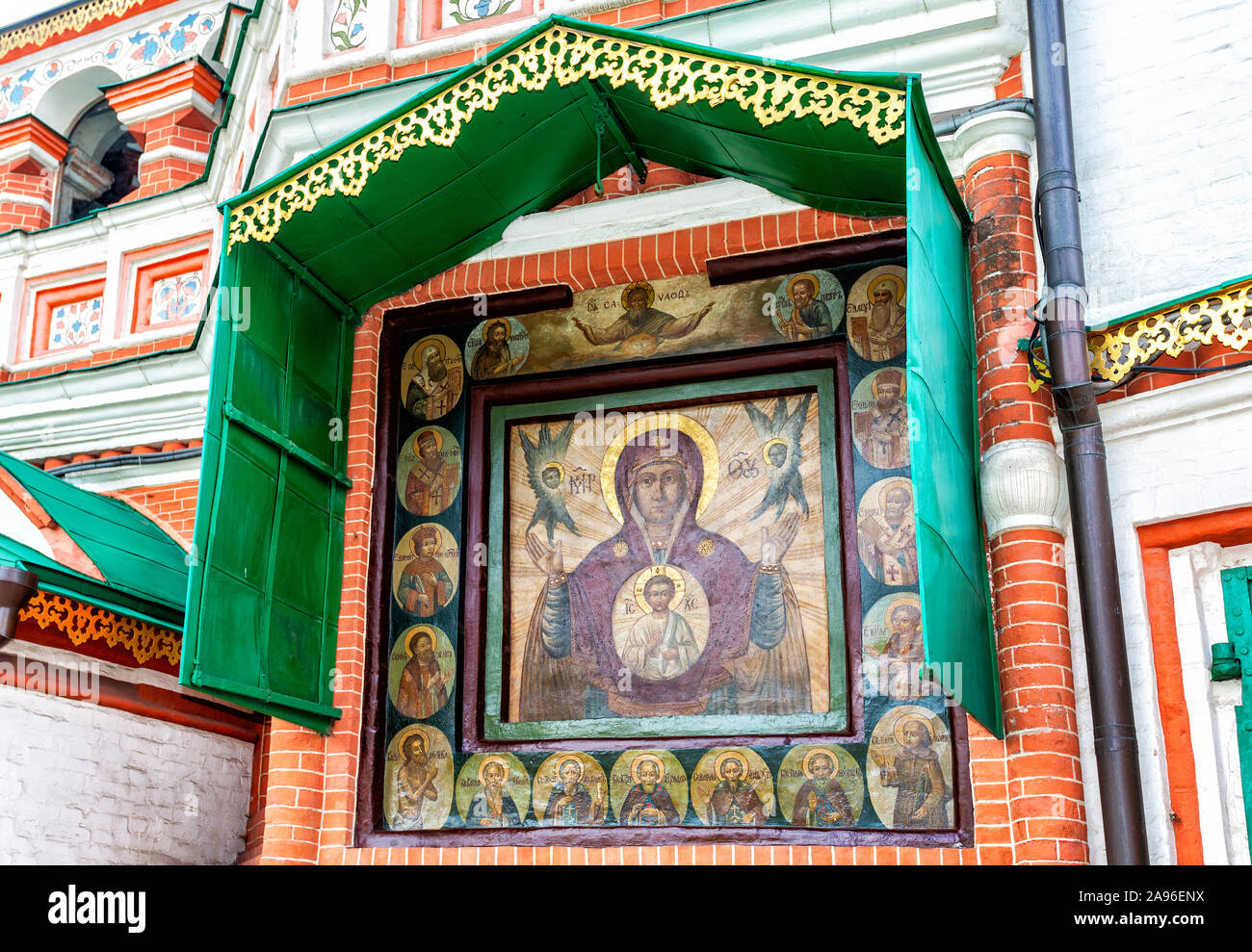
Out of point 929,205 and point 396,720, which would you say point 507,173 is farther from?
point 396,720

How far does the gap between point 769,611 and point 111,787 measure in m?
A: 3.60

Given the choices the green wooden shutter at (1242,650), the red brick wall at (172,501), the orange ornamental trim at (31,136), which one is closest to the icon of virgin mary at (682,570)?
the green wooden shutter at (1242,650)

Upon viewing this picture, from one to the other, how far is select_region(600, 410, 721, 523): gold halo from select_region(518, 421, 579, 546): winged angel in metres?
0.22

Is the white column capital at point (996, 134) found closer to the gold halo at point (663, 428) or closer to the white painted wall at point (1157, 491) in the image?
the white painted wall at point (1157, 491)

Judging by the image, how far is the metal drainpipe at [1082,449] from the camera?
4.63m

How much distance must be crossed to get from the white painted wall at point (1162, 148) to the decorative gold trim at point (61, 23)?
24.4 feet

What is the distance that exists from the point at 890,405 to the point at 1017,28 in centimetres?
175

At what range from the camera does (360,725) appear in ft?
20.5

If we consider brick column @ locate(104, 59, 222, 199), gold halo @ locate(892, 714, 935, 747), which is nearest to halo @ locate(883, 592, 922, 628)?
gold halo @ locate(892, 714, 935, 747)

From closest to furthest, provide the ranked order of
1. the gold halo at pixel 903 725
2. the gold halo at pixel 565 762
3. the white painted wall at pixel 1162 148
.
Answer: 1. the white painted wall at pixel 1162 148
2. the gold halo at pixel 903 725
3. the gold halo at pixel 565 762

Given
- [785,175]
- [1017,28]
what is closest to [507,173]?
[785,175]

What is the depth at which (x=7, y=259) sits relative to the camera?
30.2ft

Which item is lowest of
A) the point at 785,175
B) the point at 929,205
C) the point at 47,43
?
the point at 929,205

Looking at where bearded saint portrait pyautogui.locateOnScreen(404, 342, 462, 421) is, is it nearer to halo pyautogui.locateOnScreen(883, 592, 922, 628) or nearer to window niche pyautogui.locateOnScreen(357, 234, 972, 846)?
window niche pyautogui.locateOnScreen(357, 234, 972, 846)
